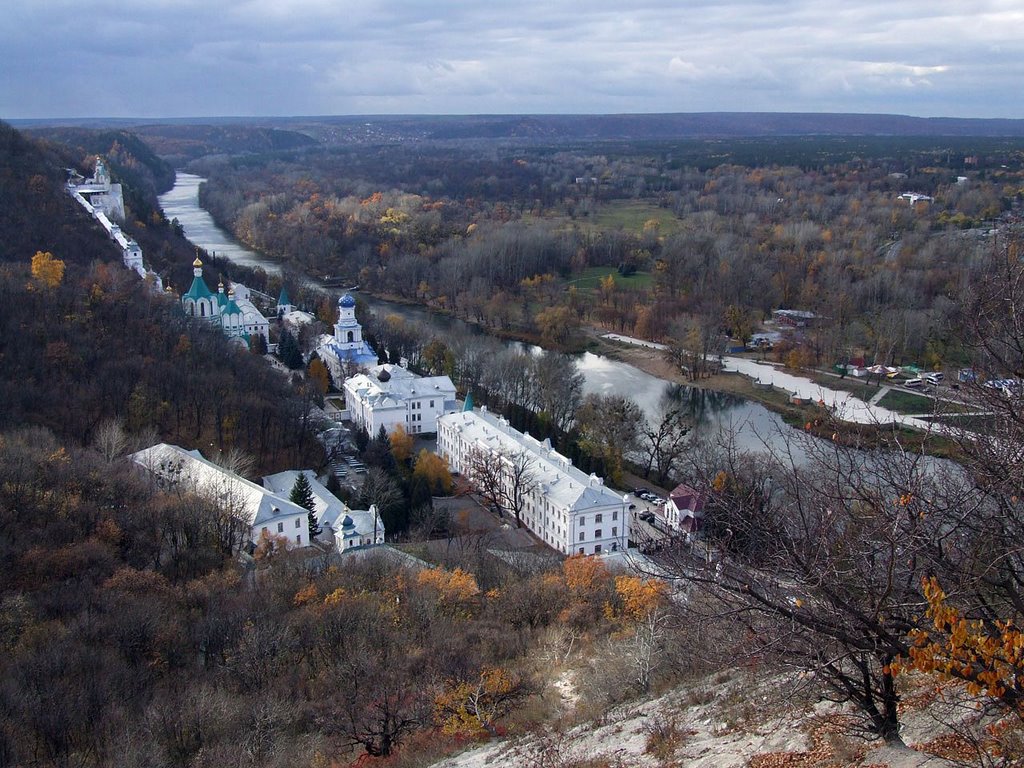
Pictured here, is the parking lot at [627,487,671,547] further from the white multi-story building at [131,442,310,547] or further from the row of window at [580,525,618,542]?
the white multi-story building at [131,442,310,547]

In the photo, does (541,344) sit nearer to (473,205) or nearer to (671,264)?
(671,264)

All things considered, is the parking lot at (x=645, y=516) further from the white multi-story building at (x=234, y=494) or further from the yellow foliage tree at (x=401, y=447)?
the white multi-story building at (x=234, y=494)

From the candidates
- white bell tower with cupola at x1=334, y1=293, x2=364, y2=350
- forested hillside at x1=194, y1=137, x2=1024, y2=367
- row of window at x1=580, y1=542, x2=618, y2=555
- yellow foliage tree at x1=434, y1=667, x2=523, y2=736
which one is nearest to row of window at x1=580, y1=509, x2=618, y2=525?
row of window at x1=580, y1=542, x2=618, y2=555

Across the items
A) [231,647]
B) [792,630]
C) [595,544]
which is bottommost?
[595,544]

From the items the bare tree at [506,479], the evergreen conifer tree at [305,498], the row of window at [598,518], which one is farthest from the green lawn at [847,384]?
the evergreen conifer tree at [305,498]

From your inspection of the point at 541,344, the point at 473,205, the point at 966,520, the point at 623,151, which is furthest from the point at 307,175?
the point at 966,520

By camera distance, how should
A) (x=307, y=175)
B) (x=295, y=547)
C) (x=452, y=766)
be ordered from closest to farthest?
(x=452, y=766) → (x=295, y=547) → (x=307, y=175)
